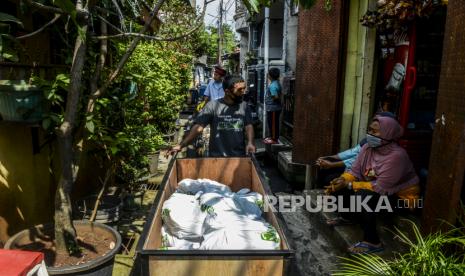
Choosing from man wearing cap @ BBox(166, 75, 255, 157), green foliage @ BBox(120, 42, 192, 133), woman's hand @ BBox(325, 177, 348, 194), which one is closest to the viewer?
woman's hand @ BBox(325, 177, 348, 194)

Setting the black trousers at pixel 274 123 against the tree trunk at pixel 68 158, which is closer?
the tree trunk at pixel 68 158

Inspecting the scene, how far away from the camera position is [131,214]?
518 centimetres

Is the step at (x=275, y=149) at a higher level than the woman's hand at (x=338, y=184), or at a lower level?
lower

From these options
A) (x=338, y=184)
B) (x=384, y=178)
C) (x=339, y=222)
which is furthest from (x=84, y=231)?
(x=384, y=178)

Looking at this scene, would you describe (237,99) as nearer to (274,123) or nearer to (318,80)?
(318,80)

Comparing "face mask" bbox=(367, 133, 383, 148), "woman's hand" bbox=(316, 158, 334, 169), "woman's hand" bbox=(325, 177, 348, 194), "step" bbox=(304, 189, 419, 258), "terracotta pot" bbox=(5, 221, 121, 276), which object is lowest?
"step" bbox=(304, 189, 419, 258)

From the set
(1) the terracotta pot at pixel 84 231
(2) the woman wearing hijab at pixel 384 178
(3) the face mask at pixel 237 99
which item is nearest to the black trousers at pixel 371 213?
(2) the woman wearing hijab at pixel 384 178

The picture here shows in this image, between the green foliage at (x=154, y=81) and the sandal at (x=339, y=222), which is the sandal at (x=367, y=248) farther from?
the green foliage at (x=154, y=81)

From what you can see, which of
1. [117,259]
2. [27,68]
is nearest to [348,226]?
[117,259]

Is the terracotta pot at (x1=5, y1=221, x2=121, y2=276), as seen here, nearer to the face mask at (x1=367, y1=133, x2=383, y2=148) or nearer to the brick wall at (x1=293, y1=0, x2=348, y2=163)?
the face mask at (x1=367, y1=133, x2=383, y2=148)

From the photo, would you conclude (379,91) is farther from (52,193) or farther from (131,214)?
(52,193)

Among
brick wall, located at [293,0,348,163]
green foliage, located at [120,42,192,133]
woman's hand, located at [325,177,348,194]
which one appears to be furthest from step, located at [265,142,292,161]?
woman's hand, located at [325,177,348,194]

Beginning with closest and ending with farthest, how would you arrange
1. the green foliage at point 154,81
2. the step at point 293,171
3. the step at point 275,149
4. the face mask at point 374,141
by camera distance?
the face mask at point 374,141, the green foliage at point 154,81, the step at point 293,171, the step at point 275,149

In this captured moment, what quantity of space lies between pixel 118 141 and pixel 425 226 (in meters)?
3.00
